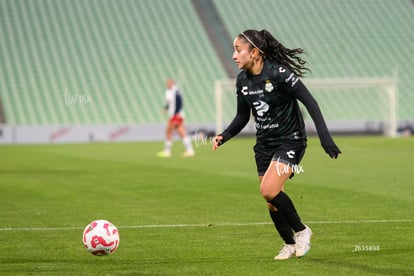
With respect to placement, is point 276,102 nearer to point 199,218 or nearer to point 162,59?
point 199,218

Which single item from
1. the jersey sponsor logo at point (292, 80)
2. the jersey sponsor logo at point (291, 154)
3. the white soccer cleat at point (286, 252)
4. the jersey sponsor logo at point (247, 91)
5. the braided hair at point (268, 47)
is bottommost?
the white soccer cleat at point (286, 252)

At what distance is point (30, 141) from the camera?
1564 inches

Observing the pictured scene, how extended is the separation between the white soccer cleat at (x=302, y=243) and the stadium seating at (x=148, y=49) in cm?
3561

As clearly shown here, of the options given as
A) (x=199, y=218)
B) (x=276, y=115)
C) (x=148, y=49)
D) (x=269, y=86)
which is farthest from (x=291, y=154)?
(x=148, y=49)

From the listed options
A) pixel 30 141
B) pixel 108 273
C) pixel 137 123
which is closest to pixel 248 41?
pixel 108 273

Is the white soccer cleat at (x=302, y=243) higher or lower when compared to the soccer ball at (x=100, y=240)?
lower

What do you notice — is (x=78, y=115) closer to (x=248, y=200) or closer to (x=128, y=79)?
(x=128, y=79)

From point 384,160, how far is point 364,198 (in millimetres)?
10330

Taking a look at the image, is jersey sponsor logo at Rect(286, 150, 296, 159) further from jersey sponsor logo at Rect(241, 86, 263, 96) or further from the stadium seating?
the stadium seating

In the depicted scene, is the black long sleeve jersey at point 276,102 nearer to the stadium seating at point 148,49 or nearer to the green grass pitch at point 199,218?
the green grass pitch at point 199,218

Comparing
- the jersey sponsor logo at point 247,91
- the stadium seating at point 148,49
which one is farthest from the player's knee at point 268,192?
the stadium seating at point 148,49

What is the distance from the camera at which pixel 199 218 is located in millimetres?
11641

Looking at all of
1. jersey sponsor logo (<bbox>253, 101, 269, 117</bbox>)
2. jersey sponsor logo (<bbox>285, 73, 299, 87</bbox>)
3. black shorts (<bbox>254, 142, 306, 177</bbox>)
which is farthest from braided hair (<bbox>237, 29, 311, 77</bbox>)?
black shorts (<bbox>254, 142, 306, 177</bbox>)

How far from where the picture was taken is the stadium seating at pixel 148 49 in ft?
148
